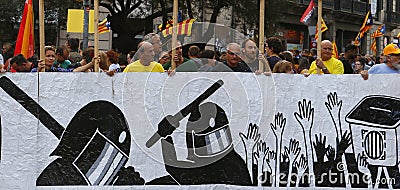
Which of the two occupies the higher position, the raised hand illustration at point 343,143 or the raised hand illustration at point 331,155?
the raised hand illustration at point 343,143

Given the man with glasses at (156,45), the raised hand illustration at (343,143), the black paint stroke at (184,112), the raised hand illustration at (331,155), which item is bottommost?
the raised hand illustration at (331,155)

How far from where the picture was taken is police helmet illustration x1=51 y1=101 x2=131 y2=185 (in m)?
7.65

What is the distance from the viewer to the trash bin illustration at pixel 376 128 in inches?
304

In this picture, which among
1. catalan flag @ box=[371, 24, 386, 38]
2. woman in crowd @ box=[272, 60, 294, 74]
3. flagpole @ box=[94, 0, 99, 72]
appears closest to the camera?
flagpole @ box=[94, 0, 99, 72]

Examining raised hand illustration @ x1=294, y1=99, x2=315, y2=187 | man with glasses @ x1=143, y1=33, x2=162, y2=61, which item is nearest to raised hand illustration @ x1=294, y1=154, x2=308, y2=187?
raised hand illustration @ x1=294, y1=99, x2=315, y2=187

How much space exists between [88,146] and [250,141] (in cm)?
155

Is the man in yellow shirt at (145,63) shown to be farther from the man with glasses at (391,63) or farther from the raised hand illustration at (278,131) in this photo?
the man with glasses at (391,63)

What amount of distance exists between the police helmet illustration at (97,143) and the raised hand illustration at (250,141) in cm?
112

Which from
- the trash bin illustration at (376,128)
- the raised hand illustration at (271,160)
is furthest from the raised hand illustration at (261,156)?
the trash bin illustration at (376,128)

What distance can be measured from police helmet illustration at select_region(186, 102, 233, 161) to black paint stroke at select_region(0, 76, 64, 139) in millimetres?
1253

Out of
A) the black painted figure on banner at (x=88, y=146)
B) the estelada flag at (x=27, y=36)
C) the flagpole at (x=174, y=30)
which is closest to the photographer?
the black painted figure on banner at (x=88, y=146)

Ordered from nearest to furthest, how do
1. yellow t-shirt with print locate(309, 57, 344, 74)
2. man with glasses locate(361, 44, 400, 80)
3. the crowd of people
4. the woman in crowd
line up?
the crowd of people, the woman in crowd, man with glasses locate(361, 44, 400, 80), yellow t-shirt with print locate(309, 57, 344, 74)

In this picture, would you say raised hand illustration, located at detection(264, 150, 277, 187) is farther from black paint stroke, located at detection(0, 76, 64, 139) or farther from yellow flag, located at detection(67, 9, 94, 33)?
yellow flag, located at detection(67, 9, 94, 33)

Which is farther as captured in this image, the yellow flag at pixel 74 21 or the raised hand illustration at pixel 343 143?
the yellow flag at pixel 74 21
